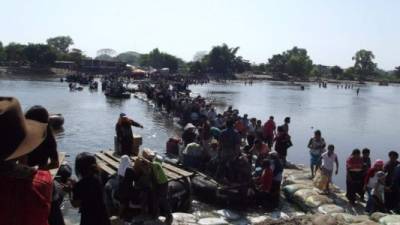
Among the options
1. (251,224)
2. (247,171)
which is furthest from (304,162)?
Answer: (251,224)

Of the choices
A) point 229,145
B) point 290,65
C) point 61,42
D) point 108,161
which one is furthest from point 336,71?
point 108,161

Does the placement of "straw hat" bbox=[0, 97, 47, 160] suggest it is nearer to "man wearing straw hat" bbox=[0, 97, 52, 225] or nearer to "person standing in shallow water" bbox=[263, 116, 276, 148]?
"man wearing straw hat" bbox=[0, 97, 52, 225]

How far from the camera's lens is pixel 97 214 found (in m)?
5.11

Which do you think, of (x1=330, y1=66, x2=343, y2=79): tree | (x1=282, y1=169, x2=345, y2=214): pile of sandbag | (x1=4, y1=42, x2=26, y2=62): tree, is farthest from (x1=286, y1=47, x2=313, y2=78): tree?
(x1=282, y1=169, x2=345, y2=214): pile of sandbag

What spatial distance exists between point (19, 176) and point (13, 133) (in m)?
0.32

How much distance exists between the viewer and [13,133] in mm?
2320

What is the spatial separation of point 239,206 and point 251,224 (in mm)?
1092

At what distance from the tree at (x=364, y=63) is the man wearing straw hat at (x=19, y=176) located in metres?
165

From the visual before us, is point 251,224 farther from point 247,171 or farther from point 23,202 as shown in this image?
point 23,202

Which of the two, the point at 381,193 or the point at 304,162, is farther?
the point at 304,162

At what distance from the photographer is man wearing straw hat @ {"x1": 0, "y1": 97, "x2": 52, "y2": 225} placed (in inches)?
91.7

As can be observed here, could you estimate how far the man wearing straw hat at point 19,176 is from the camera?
91.7 inches

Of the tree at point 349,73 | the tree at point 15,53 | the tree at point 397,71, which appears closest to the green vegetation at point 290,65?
the tree at point 349,73

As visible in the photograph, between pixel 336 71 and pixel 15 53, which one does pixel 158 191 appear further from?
pixel 336 71
